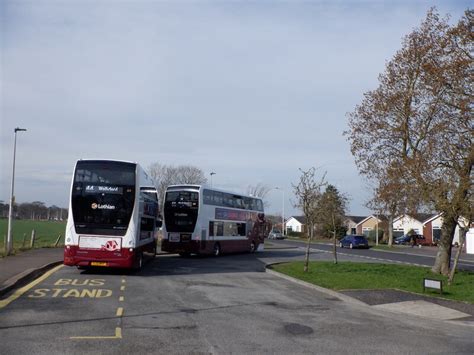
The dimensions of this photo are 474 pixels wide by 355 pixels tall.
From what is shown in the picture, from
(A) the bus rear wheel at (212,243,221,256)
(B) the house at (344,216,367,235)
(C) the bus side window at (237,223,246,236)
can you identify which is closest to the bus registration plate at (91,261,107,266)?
(A) the bus rear wheel at (212,243,221,256)

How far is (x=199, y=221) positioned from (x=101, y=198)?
1200 cm

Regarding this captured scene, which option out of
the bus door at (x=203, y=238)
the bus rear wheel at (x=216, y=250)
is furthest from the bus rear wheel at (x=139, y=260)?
the bus rear wheel at (x=216, y=250)

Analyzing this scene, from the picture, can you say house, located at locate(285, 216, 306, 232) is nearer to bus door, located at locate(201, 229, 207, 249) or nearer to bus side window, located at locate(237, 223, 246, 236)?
bus side window, located at locate(237, 223, 246, 236)

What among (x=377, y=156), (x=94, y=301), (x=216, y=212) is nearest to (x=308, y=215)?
(x=377, y=156)

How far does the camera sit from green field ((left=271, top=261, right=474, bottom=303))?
15953 millimetres

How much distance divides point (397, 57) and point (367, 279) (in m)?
9.24

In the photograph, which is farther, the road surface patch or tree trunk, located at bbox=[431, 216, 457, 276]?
tree trunk, located at bbox=[431, 216, 457, 276]

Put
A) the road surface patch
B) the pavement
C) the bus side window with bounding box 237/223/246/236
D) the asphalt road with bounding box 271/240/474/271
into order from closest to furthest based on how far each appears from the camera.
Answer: the road surface patch, the pavement, the asphalt road with bounding box 271/240/474/271, the bus side window with bounding box 237/223/246/236

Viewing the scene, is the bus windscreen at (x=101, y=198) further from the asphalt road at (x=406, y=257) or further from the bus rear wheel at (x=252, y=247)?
the bus rear wheel at (x=252, y=247)

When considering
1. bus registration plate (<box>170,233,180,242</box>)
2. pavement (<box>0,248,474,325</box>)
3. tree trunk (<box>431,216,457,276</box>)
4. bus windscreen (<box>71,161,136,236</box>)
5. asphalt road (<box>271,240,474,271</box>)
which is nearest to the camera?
pavement (<box>0,248,474,325</box>)

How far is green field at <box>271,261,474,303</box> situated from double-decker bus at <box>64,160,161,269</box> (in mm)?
6361

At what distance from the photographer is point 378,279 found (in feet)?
60.6

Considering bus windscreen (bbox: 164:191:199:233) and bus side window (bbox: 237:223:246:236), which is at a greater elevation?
bus windscreen (bbox: 164:191:199:233)

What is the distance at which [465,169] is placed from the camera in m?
18.6
